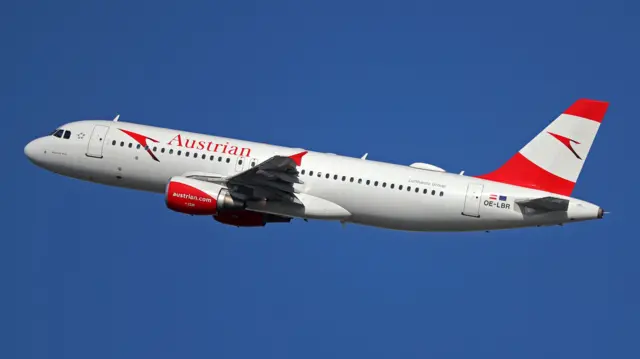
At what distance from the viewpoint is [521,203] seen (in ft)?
220

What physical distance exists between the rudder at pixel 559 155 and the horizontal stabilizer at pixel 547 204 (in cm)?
198

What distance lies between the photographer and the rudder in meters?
68.2

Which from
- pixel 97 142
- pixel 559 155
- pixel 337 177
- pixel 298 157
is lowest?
pixel 337 177

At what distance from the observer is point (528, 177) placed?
68.8 m

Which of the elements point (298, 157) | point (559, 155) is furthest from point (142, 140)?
point (559, 155)

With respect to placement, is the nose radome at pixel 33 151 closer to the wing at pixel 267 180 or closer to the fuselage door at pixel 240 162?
the wing at pixel 267 180

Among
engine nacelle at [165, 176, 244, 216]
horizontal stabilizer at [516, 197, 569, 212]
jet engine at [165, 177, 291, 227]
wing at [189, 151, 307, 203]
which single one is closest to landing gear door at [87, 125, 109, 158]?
jet engine at [165, 177, 291, 227]

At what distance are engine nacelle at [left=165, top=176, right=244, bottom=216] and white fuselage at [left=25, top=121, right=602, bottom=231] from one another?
2007 millimetres

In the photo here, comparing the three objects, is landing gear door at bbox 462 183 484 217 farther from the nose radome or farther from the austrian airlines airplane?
the nose radome

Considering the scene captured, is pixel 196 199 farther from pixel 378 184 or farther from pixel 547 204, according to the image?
pixel 547 204

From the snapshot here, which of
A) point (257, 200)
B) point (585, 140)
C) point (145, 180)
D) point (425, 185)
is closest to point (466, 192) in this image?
point (425, 185)

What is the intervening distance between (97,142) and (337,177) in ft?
50.5

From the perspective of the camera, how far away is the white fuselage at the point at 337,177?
6750 centimetres

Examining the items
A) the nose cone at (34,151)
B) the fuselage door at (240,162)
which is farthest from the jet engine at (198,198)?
the nose cone at (34,151)
